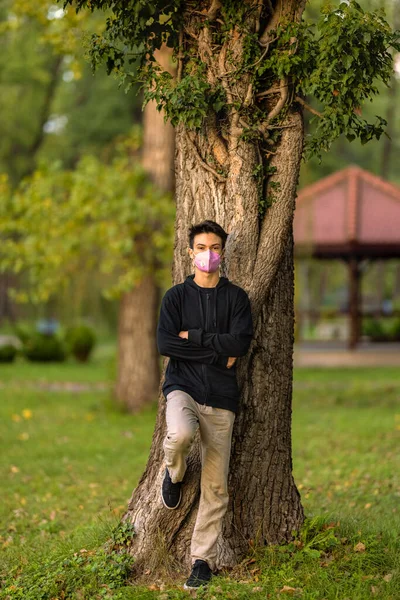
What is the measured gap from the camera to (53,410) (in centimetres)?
1426

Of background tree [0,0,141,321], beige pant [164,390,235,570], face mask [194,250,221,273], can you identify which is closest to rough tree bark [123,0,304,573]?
beige pant [164,390,235,570]

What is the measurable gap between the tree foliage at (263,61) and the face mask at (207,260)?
80 cm

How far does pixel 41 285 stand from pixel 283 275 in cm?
985

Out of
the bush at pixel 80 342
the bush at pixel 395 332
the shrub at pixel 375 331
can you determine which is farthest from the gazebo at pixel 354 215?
the bush at pixel 80 342

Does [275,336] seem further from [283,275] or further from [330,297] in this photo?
[330,297]

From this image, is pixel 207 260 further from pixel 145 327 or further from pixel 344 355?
pixel 344 355

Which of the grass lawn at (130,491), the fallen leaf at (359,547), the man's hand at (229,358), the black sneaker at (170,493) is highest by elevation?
the man's hand at (229,358)

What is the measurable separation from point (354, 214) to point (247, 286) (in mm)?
19157

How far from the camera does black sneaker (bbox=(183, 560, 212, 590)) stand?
473cm

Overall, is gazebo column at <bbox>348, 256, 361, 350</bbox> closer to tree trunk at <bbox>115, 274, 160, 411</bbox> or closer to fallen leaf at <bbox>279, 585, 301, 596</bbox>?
tree trunk at <bbox>115, 274, 160, 411</bbox>

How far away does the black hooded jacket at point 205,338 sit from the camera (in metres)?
4.67

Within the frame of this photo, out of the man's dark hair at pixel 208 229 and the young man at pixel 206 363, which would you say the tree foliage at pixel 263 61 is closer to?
the man's dark hair at pixel 208 229

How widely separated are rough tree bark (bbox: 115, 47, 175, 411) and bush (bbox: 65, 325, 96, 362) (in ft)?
32.2

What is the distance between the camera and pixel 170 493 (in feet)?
16.1
